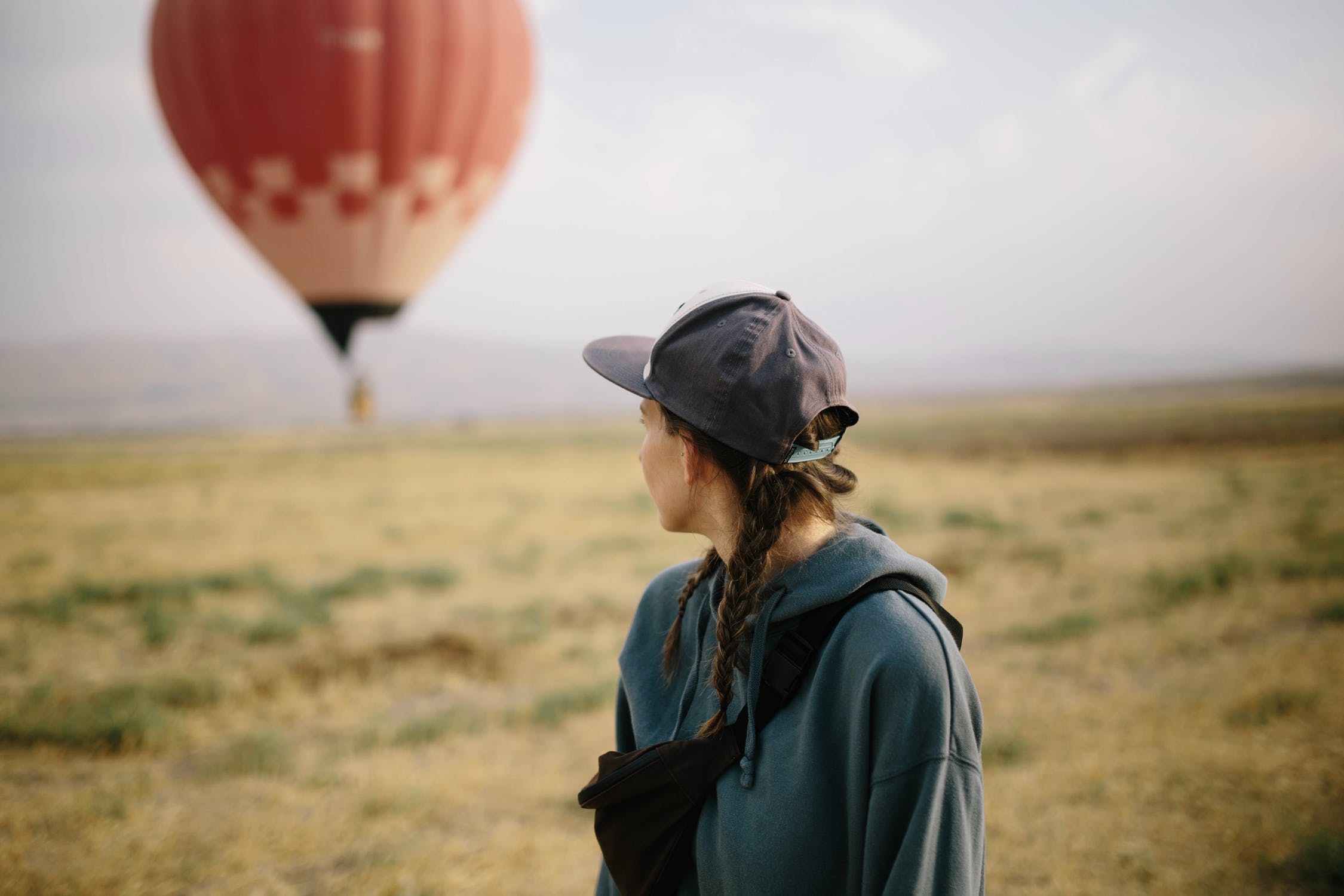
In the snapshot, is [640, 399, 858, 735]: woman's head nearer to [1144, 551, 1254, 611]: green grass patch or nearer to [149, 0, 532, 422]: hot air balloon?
[1144, 551, 1254, 611]: green grass patch

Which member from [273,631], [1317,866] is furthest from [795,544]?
[273,631]

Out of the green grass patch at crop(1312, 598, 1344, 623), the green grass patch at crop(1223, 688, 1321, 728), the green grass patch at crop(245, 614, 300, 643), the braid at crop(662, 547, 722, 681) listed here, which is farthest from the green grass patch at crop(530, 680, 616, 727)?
the green grass patch at crop(1312, 598, 1344, 623)

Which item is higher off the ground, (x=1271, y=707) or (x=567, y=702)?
(x=1271, y=707)

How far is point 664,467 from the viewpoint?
1.52 metres

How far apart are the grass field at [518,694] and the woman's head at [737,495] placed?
0.24m

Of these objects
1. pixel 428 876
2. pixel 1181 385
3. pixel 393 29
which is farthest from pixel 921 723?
pixel 1181 385

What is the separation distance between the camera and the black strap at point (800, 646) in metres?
1.31

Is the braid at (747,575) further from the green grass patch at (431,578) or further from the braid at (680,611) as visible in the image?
the green grass patch at (431,578)

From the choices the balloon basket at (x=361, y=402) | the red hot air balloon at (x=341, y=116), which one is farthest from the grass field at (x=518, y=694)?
the red hot air balloon at (x=341, y=116)

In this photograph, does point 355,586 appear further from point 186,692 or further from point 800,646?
point 800,646

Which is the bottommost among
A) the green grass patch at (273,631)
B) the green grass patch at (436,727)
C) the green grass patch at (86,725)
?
the green grass patch at (273,631)

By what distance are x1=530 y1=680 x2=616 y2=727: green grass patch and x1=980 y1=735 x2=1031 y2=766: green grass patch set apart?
2412mm

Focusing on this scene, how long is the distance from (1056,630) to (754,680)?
707 cm

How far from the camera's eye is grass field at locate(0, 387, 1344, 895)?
406 cm
